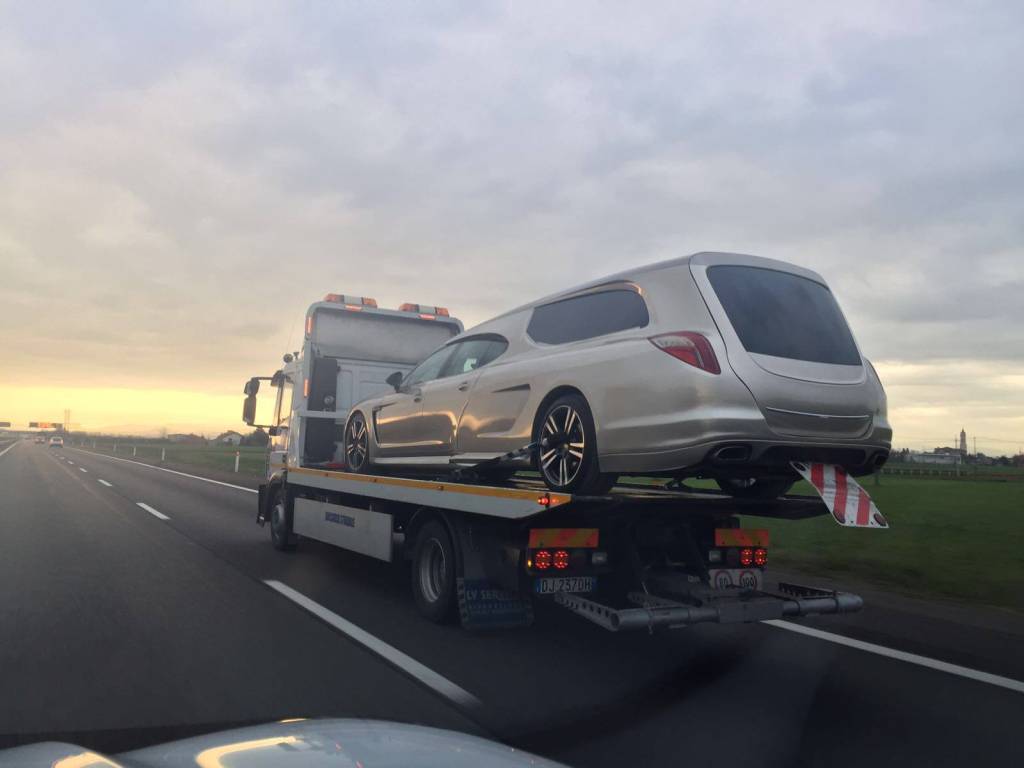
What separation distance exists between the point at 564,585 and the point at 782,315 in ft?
7.66

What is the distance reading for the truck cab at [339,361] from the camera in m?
11.1

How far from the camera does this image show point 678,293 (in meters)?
5.89

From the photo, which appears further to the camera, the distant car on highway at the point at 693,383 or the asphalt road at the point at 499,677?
the distant car on highway at the point at 693,383

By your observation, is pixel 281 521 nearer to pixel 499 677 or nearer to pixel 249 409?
pixel 249 409

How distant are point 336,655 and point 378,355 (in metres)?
6.24

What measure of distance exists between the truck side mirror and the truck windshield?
8.49 meters

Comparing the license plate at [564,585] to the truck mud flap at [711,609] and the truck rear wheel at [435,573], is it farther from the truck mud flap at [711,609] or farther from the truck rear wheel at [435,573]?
the truck rear wheel at [435,573]

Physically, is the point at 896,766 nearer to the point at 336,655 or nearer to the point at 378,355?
the point at 336,655

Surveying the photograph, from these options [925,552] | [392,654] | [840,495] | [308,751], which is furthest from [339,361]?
[308,751]

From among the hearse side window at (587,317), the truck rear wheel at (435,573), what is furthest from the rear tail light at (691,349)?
the truck rear wheel at (435,573)

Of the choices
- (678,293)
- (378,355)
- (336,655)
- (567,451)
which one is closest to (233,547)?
(378,355)

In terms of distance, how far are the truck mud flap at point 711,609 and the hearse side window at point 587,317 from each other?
6.13 ft

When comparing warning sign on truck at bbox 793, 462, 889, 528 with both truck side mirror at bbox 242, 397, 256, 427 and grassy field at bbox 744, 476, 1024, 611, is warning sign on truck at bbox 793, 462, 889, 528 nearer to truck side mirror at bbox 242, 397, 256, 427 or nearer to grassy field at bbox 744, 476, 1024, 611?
grassy field at bbox 744, 476, 1024, 611

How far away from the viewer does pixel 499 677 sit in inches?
215
